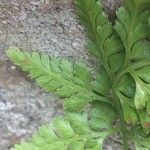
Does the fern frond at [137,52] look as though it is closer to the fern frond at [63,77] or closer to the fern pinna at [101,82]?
the fern pinna at [101,82]

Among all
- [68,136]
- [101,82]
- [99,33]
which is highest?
Answer: [99,33]

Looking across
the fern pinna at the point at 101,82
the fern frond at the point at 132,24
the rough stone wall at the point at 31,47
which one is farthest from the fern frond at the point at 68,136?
the fern frond at the point at 132,24

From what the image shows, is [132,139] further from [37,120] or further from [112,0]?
[112,0]

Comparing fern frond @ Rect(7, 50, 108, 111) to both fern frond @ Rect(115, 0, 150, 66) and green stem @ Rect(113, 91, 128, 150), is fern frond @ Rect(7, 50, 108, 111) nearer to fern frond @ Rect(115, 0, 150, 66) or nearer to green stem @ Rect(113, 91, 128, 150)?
green stem @ Rect(113, 91, 128, 150)

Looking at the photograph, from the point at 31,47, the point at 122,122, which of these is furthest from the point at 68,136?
the point at 31,47

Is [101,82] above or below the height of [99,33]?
below

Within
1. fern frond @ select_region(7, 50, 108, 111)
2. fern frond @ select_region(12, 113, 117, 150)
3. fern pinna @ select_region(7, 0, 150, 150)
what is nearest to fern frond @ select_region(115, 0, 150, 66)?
fern pinna @ select_region(7, 0, 150, 150)

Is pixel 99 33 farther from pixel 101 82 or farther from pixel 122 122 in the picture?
pixel 122 122
